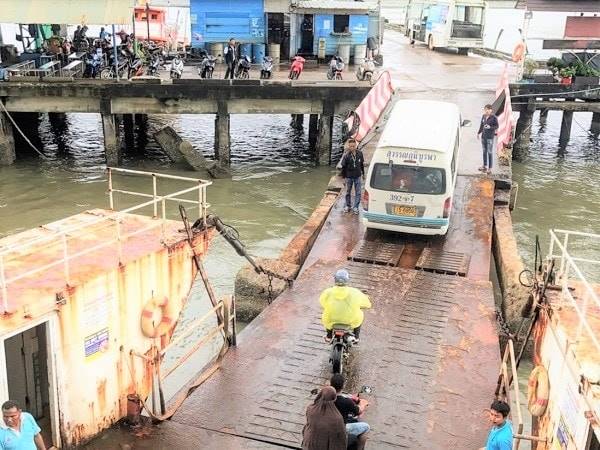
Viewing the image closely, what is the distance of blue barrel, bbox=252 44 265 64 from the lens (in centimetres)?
3159

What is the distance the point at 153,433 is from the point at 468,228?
9033 mm

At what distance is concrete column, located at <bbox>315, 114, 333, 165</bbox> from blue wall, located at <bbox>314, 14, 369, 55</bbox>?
7151mm

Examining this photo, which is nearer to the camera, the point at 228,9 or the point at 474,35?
the point at 228,9

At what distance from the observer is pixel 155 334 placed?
895 cm

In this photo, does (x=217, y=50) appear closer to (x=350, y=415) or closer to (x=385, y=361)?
(x=385, y=361)

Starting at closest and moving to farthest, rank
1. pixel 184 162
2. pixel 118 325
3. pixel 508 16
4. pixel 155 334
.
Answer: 1. pixel 118 325
2. pixel 155 334
3. pixel 184 162
4. pixel 508 16

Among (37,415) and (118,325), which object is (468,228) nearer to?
(118,325)

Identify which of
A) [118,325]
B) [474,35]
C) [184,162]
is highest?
[474,35]

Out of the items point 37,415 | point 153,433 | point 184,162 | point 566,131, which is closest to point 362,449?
point 153,433

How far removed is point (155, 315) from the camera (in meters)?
8.90

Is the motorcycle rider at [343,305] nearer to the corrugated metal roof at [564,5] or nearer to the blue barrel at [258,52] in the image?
the corrugated metal roof at [564,5]

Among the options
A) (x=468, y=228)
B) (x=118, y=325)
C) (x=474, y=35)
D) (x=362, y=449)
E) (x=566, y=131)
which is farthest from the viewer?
(x=474, y=35)

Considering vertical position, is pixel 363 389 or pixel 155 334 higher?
pixel 155 334

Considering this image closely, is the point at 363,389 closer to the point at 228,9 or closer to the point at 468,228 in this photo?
the point at 468,228
